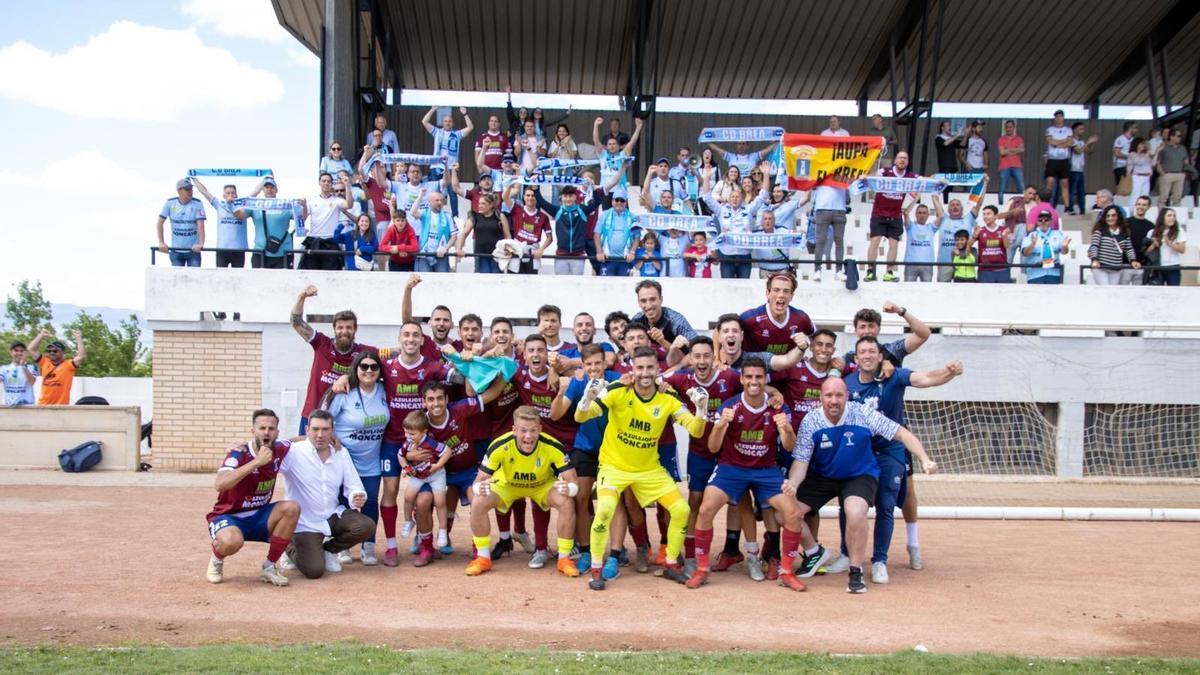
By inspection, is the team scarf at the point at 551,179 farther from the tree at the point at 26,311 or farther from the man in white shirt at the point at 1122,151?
the tree at the point at 26,311

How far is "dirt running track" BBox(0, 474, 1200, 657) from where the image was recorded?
698 centimetres

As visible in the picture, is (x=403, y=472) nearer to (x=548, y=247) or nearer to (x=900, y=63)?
(x=548, y=247)

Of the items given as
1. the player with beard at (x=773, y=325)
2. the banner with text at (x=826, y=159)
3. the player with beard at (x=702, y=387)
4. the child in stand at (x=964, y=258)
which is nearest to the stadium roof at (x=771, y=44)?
the banner with text at (x=826, y=159)

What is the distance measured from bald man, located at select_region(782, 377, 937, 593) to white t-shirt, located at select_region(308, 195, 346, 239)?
991 centimetres

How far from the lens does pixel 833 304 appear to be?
17141mm

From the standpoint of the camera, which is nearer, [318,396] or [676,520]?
[676,520]

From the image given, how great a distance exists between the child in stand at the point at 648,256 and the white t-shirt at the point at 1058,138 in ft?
34.4

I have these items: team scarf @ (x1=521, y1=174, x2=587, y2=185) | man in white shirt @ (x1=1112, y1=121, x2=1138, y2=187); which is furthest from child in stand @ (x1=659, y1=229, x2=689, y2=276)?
man in white shirt @ (x1=1112, y1=121, x2=1138, y2=187)

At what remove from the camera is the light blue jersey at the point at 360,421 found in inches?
374

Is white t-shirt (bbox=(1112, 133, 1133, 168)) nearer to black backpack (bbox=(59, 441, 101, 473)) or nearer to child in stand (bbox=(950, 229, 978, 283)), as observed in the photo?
child in stand (bbox=(950, 229, 978, 283))

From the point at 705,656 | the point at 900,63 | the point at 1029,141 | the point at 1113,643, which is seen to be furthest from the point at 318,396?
the point at 1029,141

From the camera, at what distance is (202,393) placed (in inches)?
639

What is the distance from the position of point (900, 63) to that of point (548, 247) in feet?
47.7

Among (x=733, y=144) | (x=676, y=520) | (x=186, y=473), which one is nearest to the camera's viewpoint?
(x=676, y=520)
